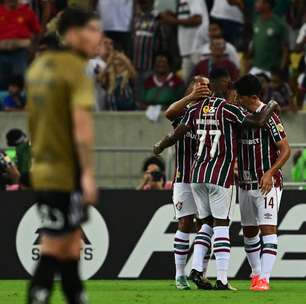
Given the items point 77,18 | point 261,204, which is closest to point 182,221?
point 261,204

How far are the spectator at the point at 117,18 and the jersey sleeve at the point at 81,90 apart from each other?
43.5ft

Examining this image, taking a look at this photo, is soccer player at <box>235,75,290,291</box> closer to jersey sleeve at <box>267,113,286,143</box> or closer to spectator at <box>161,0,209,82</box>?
jersey sleeve at <box>267,113,286,143</box>

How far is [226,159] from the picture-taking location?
13.4 m

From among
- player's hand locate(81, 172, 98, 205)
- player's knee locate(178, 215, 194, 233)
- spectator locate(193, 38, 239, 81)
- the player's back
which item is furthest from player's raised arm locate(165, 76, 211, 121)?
spectator locate(193, 38, 239, 81)

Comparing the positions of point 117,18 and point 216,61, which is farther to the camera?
point 117,18

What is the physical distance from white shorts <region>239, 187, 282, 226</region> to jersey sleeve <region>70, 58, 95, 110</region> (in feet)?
18.2

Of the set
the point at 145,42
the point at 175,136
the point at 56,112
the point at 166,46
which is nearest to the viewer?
the point at 56,112

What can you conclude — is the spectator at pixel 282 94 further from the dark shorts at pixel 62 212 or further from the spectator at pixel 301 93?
the dark shorts at pixel 62 212

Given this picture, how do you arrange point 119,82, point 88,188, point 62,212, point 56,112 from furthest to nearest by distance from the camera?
1. point 119,82
2. point 62,212
3. point 56,112
4. point 88,188

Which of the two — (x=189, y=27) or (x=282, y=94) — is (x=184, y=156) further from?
(x=189, y=27)

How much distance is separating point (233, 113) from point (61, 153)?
5121 millimetres

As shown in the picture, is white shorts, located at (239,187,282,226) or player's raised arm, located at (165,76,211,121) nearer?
player's raised arm, located at (165,76,211,121)

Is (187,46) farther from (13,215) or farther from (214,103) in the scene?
(214,103)

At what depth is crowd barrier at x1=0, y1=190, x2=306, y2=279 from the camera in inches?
643
